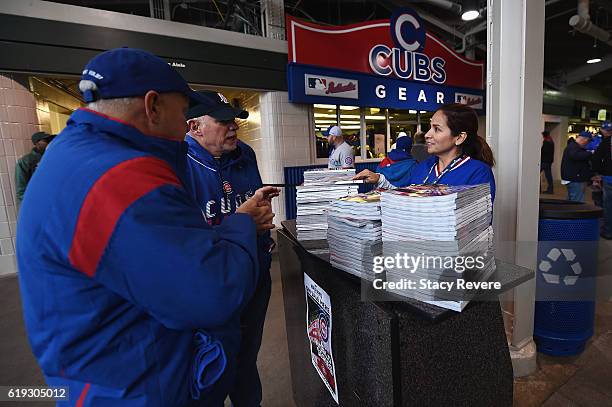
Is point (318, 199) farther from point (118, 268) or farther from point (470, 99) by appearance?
point (470, 99)

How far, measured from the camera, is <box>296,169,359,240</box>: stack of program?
1.24m

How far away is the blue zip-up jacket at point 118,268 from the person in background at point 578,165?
600 cm

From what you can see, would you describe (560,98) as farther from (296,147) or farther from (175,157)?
(175,157)

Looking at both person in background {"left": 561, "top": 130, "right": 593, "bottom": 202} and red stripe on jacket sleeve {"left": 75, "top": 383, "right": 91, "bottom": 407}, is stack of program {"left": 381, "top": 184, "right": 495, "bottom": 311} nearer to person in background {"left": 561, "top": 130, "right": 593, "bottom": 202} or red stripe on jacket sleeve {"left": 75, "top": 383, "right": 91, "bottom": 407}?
red stripe on jacket sleeve {"left": 75, "top": 383, "right": 91, "bottom": 407}

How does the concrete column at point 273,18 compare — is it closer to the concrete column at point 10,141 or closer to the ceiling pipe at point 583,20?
the concrete column at point 10,141

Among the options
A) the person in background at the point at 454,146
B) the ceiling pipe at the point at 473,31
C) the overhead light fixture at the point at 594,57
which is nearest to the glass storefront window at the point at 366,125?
the ceiling pipe at the point at 473,31

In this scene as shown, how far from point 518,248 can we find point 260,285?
1.61m

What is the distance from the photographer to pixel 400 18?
6.32 m

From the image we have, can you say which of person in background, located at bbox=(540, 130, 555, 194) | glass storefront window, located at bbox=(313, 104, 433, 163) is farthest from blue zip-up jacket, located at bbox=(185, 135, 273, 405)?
person in background, located at bbox=(540, 130, 555, 194)

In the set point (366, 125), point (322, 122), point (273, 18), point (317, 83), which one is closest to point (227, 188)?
point (317, 83)

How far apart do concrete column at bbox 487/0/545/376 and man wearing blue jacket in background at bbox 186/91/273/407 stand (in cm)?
150

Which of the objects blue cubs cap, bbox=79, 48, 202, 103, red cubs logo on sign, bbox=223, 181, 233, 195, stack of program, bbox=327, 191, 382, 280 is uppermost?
blue cubs cap, bbox=79, 48, 202, 103

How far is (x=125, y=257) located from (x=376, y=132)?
7.04 m

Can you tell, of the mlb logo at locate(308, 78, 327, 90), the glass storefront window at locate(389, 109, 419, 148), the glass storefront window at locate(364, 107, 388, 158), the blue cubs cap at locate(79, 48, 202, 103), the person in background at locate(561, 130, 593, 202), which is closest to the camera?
the blue cubs cap at locate(79, 48, 202, 103)
